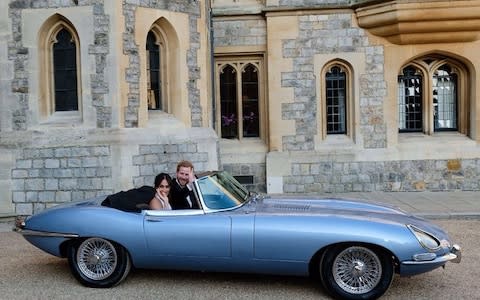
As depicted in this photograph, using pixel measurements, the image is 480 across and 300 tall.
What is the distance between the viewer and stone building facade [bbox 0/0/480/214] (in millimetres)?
8492

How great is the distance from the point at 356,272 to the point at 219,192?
1.44m

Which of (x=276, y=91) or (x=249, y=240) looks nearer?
(x=249, y=240)

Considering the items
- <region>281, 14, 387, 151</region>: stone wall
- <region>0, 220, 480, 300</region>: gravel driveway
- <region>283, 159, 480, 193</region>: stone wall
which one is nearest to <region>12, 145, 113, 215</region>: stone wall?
<region>0, 220, 480, 300</region>: gravel driveway

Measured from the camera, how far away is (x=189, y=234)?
14.7 feet

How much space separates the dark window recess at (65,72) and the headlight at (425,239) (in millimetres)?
6357

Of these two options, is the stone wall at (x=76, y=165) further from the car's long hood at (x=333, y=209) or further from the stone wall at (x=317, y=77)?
the stone wall at (x=317, y=77)

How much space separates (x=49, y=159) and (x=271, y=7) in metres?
5.61

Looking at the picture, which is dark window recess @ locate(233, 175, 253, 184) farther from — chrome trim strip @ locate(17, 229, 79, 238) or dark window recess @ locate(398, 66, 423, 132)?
chrome trim strip @ locate(17, 229, 79, 238)

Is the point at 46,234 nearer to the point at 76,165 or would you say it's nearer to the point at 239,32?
the point at 76,165

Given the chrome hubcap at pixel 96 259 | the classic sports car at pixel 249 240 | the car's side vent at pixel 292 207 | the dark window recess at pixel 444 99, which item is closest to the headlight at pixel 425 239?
the classic sports car at pixel 249 240

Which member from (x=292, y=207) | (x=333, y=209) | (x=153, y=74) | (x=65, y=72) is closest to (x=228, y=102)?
(x=153, y=74)

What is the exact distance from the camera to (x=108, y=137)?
8266mm

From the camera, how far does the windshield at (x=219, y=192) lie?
4719 millimetres

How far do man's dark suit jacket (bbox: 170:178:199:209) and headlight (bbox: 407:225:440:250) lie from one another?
195 centimetres
